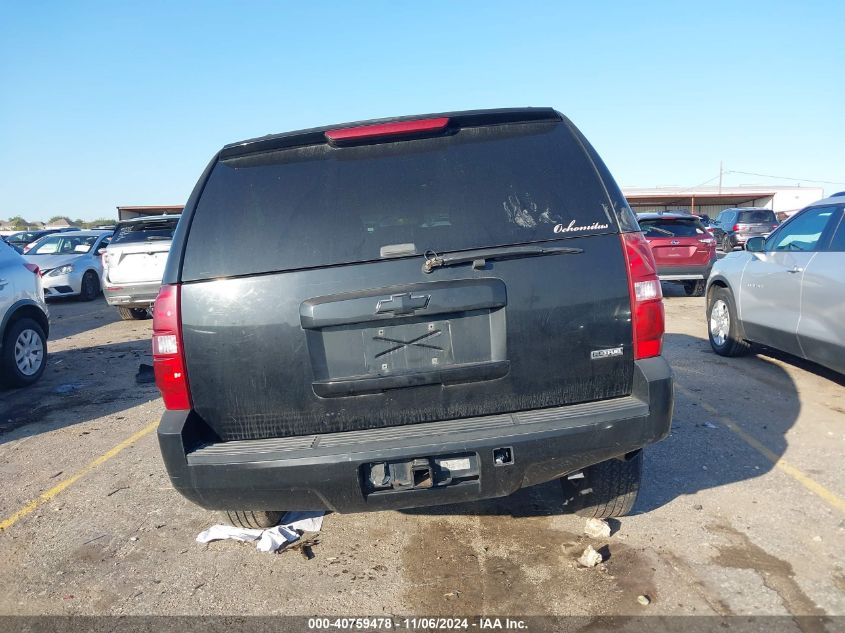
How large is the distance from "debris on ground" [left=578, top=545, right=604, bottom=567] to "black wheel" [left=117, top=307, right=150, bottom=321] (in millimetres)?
11221

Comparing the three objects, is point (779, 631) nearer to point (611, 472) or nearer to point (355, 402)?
point (611, 472)

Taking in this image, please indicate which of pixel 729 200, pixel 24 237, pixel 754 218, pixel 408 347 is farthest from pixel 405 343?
pixel 729 200

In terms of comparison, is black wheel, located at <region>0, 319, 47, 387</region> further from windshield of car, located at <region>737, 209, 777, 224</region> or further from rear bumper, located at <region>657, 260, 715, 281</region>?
windshield of car, located at <region>737, 209, 777, 224</region>

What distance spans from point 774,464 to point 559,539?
1.88 meters

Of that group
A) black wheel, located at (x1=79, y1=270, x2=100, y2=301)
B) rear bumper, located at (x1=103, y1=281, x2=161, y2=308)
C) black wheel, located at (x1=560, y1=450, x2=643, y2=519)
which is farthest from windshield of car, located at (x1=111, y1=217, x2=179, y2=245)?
black wheel, located at (x1=560, y1=450, x2=643, y2=519)

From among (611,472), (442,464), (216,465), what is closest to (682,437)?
(611,472)

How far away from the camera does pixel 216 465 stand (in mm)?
2631

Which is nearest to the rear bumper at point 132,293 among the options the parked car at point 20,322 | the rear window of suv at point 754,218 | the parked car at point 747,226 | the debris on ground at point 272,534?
the parked car at point 20,322

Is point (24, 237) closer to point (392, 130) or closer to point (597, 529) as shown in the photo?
point (392, 130)

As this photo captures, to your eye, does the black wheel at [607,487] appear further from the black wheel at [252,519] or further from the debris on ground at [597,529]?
the black wheel at [252,519]

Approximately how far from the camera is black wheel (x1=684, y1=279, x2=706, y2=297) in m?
13.4

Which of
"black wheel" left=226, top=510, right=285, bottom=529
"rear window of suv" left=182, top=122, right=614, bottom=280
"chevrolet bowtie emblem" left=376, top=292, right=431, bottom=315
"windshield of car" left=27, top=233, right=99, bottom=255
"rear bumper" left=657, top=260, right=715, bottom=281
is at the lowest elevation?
"rear bumper" left=657, top=260, right=715, bottom=281

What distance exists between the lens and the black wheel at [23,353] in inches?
275

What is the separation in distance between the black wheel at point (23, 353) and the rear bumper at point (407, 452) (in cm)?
543
